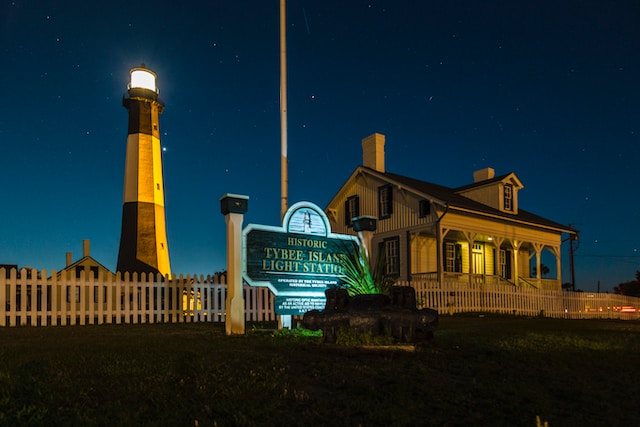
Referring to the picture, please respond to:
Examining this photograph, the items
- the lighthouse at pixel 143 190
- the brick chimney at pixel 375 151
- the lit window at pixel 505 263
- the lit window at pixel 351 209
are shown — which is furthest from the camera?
the lighthouse at pixel 143 190

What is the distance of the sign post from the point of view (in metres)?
10.6

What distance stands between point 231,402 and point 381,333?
413 centimetres

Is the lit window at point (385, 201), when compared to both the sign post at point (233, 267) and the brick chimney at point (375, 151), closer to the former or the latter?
the brick chimney at point (375, 151)

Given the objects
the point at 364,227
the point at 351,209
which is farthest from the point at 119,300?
the point at 351,209

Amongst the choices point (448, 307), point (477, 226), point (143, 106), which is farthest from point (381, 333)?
point (143, 106)

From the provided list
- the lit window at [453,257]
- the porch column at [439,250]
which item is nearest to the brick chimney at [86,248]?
the porch column at [439,250]

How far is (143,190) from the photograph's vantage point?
1310 inches

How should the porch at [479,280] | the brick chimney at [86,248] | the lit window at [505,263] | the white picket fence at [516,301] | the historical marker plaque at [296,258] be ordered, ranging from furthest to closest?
the lit window at [505,263] → the brick chimney at [86,248] → the porch at [479,280] → the white picket fence at [516,301] → the historical marker plaque at [296,258]

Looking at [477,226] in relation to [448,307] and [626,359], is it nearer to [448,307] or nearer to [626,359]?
[448,307]

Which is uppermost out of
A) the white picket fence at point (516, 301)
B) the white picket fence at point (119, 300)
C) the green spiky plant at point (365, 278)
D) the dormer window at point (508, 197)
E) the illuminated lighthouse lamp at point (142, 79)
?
the illuminated lighthouse lamp at point (142, 79)

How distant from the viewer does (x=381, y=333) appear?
8.46 meters

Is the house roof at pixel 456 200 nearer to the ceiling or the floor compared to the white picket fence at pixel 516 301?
nearer to the ceiling

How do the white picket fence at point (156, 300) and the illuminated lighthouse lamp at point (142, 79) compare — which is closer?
the white picket fence at point (156, 300)

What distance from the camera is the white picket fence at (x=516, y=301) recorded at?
21.1m
